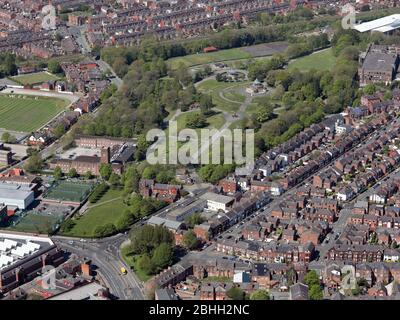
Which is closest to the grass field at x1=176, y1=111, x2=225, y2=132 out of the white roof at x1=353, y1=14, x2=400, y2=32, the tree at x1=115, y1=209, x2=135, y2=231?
the tree at x1=115, y1=209, x2=135, y2=231

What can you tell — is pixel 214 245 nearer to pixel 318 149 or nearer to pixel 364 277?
pixel 364 277

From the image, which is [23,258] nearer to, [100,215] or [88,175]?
[100,215]

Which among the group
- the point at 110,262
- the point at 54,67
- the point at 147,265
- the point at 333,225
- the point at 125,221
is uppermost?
the point at 54,67

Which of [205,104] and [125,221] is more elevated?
[205,104]

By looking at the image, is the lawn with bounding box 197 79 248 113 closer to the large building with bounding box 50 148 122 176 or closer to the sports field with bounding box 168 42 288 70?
the sports field with bounding box 168 42 288 70

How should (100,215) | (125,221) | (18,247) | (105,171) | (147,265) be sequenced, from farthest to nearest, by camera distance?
(105,171) → (100,215) → (125,221) → (18,247) → (147,265)

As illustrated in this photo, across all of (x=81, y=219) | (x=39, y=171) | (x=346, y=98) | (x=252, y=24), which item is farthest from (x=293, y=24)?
(x=81, y=219)

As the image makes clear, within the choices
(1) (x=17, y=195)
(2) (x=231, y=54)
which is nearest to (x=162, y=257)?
(1) (x=17, y=195)
